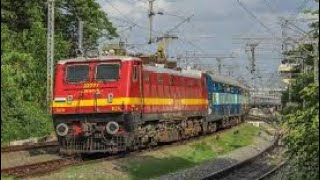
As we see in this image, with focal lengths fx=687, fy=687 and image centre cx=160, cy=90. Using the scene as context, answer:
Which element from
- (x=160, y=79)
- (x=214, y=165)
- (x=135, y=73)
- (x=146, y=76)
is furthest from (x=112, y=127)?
(x=160, y=79)

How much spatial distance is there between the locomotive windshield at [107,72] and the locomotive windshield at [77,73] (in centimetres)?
46

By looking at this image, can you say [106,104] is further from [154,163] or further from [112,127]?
[154,163]

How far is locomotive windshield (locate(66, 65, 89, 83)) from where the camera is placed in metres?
23.5

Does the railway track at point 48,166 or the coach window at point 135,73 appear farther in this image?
the coach window at point 135,73

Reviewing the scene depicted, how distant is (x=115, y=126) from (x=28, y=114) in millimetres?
12241

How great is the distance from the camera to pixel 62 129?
2284 cm

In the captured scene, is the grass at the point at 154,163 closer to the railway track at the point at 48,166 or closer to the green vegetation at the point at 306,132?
the railway track at the point at 48,166

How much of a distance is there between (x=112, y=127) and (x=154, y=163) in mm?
1797

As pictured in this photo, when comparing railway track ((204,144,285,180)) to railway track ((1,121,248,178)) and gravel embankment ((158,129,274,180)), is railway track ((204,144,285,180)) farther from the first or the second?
railway track ((1,121,248,178))

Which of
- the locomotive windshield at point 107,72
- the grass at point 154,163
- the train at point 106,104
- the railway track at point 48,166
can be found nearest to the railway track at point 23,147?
the railway track at point 48,166

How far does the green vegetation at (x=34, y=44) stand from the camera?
105 ft

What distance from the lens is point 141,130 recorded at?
24.4 metres

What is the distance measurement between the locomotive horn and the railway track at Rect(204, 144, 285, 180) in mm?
3803

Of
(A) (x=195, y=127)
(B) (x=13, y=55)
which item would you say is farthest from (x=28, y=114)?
(A) (x=195, y=127)
